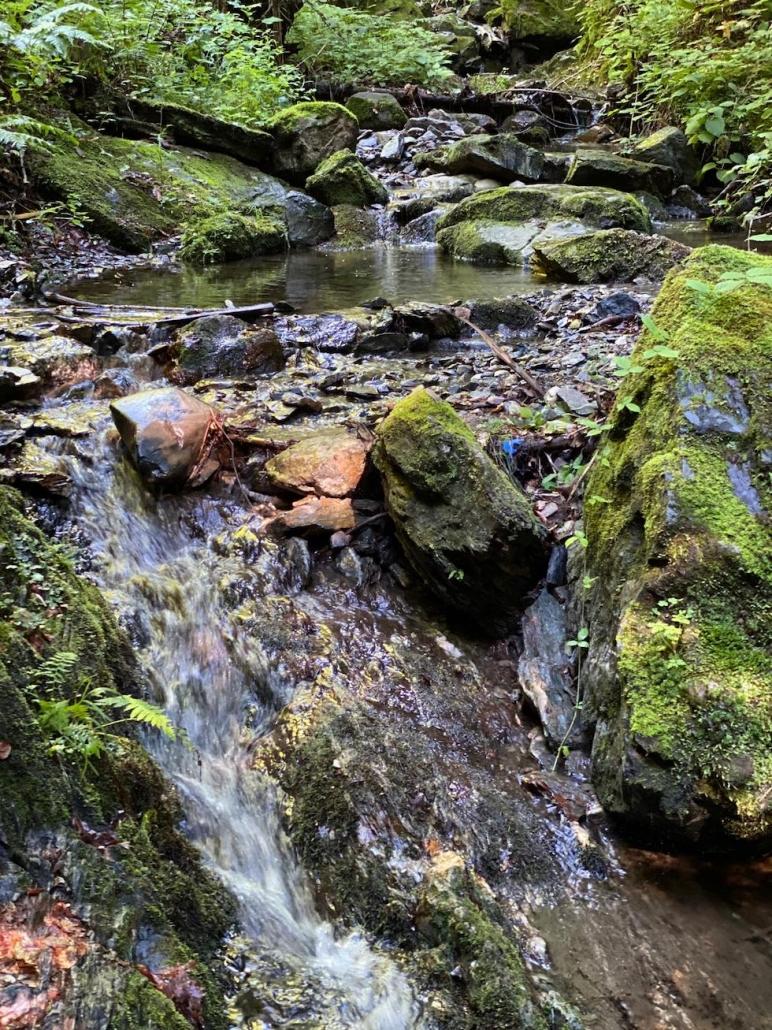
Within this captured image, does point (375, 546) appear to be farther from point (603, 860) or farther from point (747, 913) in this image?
point (747, 913)

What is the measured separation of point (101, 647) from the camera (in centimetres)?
289

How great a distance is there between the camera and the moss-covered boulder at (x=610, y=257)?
28.5 feet

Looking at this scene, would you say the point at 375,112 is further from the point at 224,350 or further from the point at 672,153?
the point at 224,350

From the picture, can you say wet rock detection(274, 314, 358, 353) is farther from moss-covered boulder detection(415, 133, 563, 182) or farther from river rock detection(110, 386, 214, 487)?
moss-covered boulder detection(415, 133, 563, 182)

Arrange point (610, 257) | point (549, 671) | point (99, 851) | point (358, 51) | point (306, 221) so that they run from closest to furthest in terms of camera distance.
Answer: point (99, 851), point (549, 671), point (610, 257), point (306, 221), point (358, 51)

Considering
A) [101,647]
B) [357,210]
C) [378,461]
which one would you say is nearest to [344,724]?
[101,647]

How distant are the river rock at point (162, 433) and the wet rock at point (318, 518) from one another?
2.17 ft

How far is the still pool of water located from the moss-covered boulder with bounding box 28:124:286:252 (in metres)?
1.32

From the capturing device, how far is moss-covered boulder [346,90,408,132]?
56.9ft

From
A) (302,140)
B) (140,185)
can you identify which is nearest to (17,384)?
(140,185)

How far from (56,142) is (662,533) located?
10.7 meters

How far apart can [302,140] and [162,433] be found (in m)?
11.1

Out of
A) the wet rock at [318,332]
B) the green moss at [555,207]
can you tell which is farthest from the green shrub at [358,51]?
the wet rock at [318,332]

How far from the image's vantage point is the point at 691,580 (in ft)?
9.82
